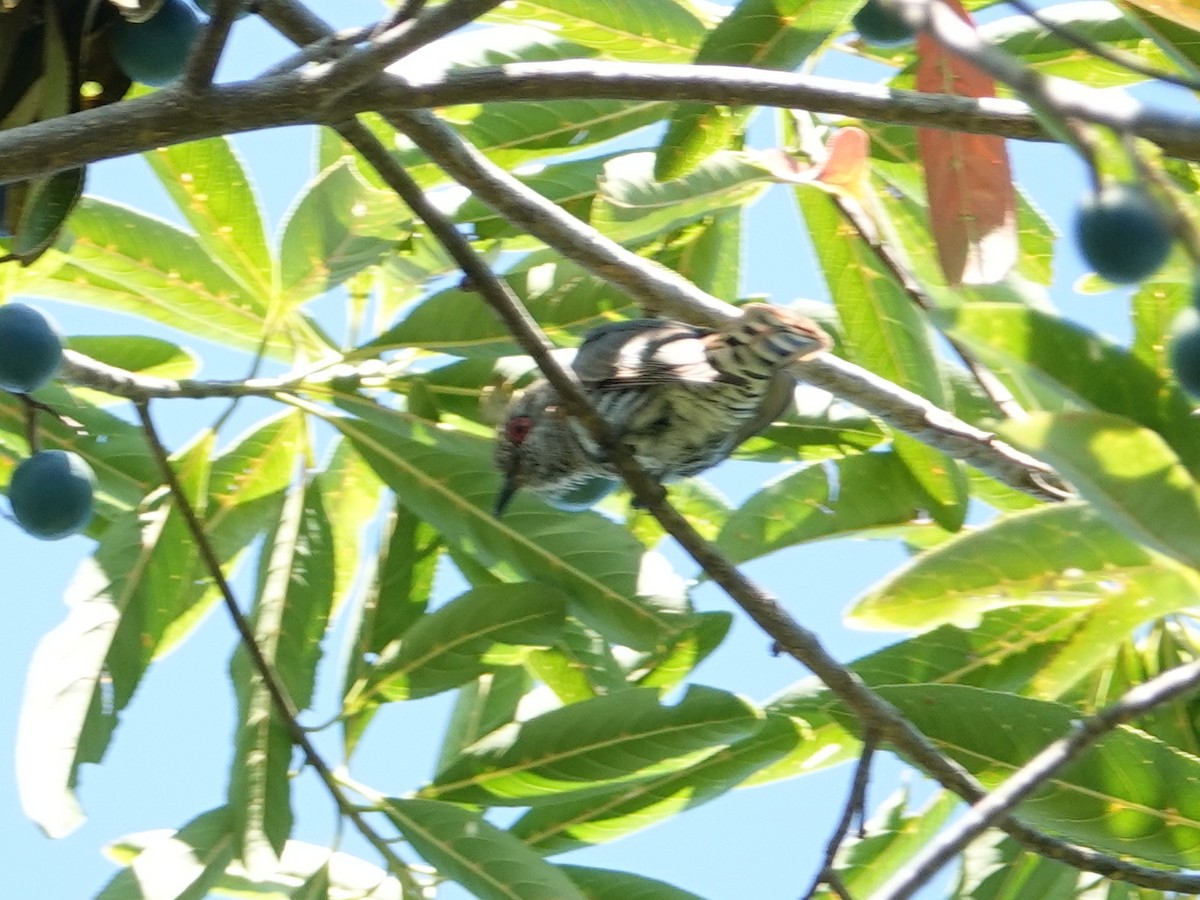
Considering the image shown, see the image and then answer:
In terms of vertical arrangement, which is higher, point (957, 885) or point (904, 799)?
point (904, 799)

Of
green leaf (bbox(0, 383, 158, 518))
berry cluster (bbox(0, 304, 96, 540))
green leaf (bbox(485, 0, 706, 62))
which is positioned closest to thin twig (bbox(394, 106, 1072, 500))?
green leaf (bbox(485, 0, 706, 62))

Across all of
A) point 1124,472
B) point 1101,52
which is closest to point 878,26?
point 1101,52

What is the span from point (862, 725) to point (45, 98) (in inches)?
59.4

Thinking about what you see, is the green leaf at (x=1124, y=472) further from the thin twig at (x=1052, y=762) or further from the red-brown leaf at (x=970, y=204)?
the red-brown leaf at (x=970, y=204)

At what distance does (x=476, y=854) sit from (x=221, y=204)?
1460 millimetres

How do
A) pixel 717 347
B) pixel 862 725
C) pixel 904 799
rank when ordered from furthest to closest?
pixel 904 799 < pixel 717 347 < pixel 862 725

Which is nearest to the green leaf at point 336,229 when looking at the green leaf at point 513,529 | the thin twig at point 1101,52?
the green leaf at point 513,529

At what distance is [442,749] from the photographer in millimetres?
3570

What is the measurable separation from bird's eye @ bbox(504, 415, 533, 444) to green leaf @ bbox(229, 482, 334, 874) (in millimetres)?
583

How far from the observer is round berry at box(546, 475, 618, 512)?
132 inches

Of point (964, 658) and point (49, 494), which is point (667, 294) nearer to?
point (964, 658)

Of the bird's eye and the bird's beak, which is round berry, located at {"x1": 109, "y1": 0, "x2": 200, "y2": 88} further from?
the bird's eye

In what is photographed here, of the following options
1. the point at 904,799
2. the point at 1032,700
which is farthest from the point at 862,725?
the point at 904,799

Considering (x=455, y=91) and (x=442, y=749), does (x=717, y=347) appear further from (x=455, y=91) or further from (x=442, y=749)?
(x=442, y=749)
